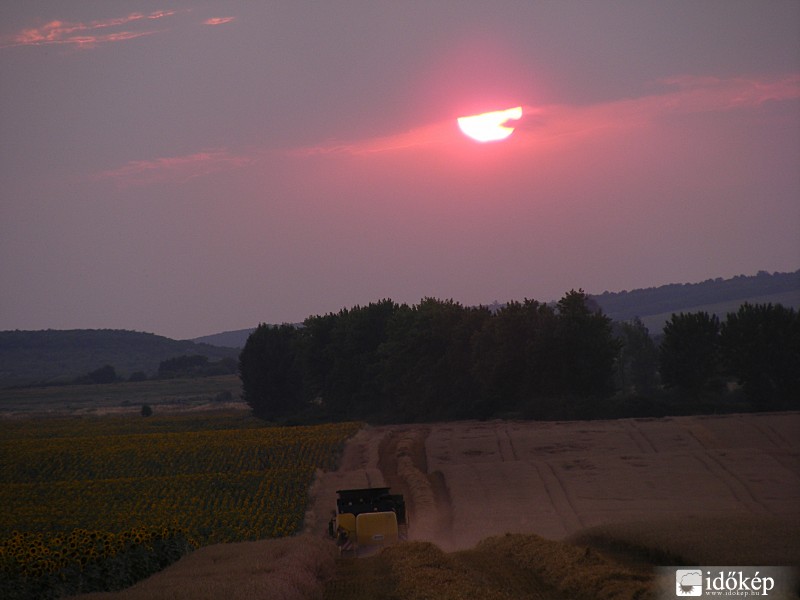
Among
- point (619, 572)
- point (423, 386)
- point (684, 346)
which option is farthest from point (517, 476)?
point (423, 386)

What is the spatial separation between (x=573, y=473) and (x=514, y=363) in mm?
31335

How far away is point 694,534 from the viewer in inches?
1006

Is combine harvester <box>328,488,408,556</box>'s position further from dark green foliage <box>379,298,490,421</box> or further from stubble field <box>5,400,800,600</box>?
dark green foliage <box>379,298,490,421</box>

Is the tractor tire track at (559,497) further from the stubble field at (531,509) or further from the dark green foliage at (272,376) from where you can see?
the dark green foliage at (272,376)

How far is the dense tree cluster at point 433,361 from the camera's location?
7688cm

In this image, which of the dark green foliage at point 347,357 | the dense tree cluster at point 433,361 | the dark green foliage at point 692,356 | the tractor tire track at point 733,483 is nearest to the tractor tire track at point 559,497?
the tractor tire track at point 733,483

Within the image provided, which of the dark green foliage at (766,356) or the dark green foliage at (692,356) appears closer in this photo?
the dark green foliage at (766,356)

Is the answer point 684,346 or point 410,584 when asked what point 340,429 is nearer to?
point 684,346

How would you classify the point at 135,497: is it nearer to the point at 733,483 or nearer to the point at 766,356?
the point at 733,483

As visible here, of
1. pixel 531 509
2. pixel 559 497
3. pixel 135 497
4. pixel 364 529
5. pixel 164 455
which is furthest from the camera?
pixel 164 455

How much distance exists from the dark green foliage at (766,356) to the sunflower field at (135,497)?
3066 cm

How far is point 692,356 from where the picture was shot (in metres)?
75.2

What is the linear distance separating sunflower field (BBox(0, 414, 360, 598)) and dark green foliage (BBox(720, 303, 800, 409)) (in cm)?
3066

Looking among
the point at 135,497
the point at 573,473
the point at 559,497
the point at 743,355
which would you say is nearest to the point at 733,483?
the point at 573,473
